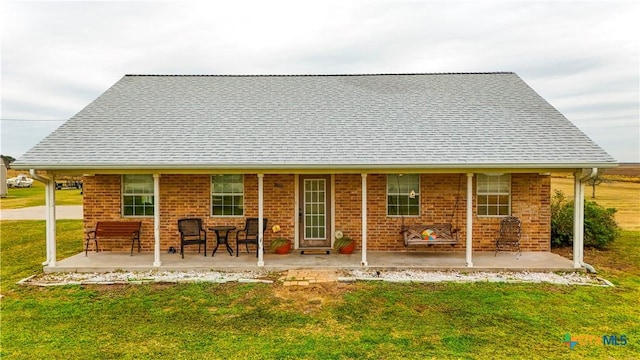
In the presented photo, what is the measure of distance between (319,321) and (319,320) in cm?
4

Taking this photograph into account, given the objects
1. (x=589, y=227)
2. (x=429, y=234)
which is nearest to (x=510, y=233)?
(x=429, y=234)

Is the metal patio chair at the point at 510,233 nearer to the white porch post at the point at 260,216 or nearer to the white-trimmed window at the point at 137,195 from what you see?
the white porch post at the point at 260,216

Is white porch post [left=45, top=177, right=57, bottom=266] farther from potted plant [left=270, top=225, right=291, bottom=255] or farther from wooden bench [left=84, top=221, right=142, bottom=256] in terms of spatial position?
potted plant [left=270, top=225, right=291, bottom=255]

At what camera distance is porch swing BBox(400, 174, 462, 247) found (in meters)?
9.47

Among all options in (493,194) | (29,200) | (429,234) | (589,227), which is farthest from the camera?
(29,200)

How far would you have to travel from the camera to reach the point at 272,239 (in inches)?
417

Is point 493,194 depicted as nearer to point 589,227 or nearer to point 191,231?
point 589,227

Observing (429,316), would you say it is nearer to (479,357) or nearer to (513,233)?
(479,357)

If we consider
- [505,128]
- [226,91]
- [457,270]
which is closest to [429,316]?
[457,270]

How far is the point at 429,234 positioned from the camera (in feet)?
31.5

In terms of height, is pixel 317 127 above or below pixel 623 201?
above

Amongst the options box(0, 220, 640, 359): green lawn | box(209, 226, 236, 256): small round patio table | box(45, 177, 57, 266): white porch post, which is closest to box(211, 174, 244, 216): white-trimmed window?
box(209, 226, 236, 256): small round patio table

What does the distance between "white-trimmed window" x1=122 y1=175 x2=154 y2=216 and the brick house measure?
0.03 metres

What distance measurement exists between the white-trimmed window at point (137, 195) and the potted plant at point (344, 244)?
5.11 metres
